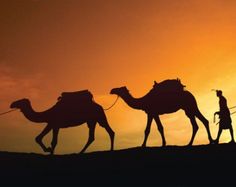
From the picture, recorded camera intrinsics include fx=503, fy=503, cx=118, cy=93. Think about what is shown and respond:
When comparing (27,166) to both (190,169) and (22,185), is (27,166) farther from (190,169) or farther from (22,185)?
(190,169)

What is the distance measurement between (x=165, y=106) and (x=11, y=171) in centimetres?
753

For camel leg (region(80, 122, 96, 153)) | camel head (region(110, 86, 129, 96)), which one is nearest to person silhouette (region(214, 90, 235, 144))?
camel head (region(110, 86, 129, 96))

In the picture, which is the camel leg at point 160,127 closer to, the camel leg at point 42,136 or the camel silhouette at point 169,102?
the camel silhouette at point 169,102

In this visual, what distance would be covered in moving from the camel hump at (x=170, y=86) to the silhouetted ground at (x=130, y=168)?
11.2 ft

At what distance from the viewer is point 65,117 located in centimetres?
2288

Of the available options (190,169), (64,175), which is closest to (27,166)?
(64,175)

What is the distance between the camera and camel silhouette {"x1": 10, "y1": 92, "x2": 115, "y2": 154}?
22828 mm

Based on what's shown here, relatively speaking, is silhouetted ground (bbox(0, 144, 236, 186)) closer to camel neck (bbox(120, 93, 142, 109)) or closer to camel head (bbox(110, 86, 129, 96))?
camel neck (bbox(120, 93, 142, 109))

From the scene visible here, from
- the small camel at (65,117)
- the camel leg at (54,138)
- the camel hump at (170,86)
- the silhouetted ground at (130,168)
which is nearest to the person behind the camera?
the silhouetted ground at (130,168)

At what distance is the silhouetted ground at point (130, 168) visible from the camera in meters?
17.2

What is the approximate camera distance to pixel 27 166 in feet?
63.0

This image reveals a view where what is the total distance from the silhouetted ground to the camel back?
3598 mm

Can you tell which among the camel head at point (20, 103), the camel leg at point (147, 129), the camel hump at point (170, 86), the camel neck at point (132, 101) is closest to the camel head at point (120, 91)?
the camel neck at point (132, 101)

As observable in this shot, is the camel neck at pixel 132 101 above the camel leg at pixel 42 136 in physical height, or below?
above
